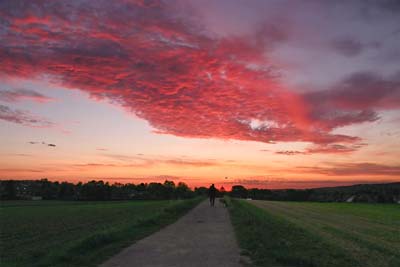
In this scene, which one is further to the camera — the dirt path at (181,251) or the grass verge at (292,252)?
the dirt path at (181,251)

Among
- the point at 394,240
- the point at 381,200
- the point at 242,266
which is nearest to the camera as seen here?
the point at 242,266

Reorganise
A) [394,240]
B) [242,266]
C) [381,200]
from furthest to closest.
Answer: [381,200], [394,240], [242,266]

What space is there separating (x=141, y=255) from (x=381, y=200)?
104 meters

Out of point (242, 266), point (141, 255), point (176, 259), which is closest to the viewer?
point (242, 266)

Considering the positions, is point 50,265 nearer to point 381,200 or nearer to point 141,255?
point 141,255

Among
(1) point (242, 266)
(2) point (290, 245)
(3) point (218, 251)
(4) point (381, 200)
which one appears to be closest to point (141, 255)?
(3) point (218, 251)

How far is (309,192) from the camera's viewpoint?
14575 cm

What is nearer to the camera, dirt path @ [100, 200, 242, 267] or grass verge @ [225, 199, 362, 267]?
grass verge @ [225, 199, 362, 267]

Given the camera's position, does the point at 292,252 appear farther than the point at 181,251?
No

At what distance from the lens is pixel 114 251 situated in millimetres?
12867

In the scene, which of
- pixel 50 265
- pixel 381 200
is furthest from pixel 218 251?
pixel 381 200

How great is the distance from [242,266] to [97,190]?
446ft

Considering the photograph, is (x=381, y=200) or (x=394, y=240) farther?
(x=381, y=200)

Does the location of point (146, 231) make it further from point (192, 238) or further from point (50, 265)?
point (50, 265)
